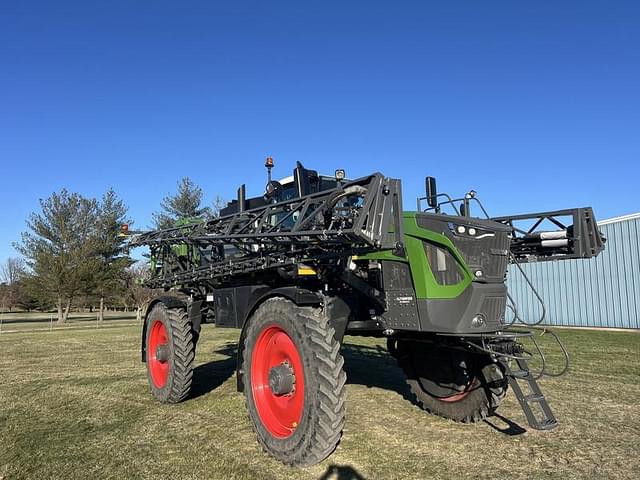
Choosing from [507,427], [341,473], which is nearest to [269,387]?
[341,473]

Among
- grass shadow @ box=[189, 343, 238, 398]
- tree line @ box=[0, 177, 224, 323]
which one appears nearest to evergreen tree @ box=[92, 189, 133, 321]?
tree line @ box=[0, 177, 224, 323]

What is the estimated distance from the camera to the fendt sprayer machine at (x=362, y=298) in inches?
171

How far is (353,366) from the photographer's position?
9.55 meters

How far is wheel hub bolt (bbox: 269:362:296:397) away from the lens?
4.70 m

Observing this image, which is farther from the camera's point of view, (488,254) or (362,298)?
(362,298)

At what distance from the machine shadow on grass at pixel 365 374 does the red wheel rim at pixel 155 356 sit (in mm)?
546

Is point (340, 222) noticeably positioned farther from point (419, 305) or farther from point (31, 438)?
point (31, 438)

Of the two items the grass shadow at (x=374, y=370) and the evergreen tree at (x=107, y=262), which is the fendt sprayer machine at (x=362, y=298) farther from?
the evergreen tree at (x=107, y=262)

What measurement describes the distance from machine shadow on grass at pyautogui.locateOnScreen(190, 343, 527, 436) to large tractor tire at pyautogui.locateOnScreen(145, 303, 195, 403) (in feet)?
1.84

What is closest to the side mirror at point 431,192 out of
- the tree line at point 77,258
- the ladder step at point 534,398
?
the ladder step at point 534,398

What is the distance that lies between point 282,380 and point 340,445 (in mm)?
951

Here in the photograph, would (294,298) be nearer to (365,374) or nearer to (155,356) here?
(155,356)

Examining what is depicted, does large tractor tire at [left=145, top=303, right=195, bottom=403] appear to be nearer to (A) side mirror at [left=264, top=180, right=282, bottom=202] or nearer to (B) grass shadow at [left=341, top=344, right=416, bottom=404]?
(A) side mirror at [left=264, top=180, right=282, bottom=202]

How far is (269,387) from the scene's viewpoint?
4992 millimetres
